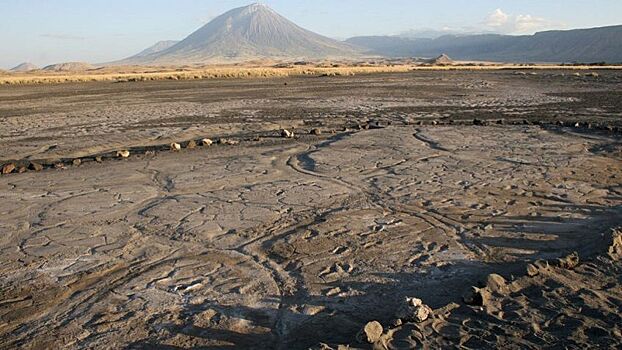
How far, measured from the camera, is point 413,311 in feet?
13.7

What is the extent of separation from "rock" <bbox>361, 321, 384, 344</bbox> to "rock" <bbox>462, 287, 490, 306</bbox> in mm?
Answer: 853

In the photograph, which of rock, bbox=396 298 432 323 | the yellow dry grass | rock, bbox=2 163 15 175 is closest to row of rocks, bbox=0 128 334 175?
rock, bbox=2 163 15 175

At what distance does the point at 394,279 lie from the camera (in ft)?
16.8

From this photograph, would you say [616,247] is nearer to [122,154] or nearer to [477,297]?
[477,297]

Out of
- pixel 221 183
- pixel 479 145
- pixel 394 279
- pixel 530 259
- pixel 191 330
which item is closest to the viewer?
pixel 191 330

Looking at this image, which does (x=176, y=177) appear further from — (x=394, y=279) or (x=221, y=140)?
(x=394, y=279)

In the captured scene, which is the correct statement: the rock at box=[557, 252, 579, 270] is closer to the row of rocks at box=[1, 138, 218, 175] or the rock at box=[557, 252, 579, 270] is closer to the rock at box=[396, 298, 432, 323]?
the rock at box=[396, 298, 432, 323]

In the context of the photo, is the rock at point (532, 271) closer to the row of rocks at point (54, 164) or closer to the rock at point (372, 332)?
the rock at point (372, 332)

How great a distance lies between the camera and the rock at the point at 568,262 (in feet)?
16.7

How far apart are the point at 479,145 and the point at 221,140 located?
5.33 metres

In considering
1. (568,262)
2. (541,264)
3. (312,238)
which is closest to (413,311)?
(541,264)

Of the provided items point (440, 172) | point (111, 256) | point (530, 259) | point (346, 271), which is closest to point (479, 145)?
point (440, 172)

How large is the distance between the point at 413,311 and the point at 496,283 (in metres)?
0.92

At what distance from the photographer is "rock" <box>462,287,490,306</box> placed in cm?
439
